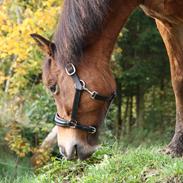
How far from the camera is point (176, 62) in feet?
15.8

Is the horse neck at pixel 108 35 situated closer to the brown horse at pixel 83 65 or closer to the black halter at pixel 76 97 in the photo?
the brown horse at pixel 83 65

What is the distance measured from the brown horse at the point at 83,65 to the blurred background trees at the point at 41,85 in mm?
1527

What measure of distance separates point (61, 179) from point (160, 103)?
9.81 meters

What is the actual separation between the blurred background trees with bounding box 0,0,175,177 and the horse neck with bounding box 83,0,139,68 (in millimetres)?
1662

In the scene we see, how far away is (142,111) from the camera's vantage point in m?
13.9

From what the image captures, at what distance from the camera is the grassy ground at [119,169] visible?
388 centimetres

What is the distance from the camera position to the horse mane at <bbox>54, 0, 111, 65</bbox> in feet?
12.0

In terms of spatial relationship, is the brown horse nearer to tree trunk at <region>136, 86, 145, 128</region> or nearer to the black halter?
the black halter

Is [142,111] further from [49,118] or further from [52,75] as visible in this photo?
[52,75]

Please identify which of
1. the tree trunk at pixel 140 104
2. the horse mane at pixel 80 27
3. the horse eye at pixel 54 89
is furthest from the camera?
the tree trunk at pixel 140 104

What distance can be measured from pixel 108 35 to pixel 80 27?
228 millimetres

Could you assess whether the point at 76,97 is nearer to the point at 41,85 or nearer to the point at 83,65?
the point at 83,65

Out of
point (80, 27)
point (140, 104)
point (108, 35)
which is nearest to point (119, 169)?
point (108, 35)

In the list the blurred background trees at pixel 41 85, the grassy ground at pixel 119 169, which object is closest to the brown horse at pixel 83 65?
the grassy ground at pixel 119 169
